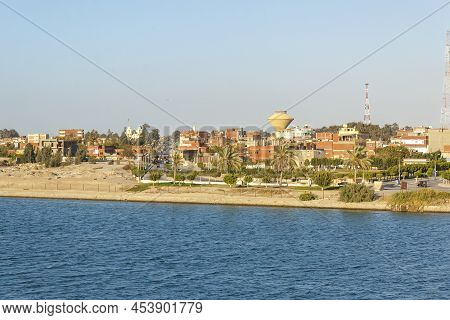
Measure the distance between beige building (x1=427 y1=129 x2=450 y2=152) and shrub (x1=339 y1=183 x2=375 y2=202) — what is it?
6987cm

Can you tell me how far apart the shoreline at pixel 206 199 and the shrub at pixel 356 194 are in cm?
53

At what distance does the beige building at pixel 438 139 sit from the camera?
424 ft

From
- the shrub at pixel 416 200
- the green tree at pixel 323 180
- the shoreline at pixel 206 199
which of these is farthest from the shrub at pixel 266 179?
the shrub at pixel 416 200

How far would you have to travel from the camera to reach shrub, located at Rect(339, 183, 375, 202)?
62.3m

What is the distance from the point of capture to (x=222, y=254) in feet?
124

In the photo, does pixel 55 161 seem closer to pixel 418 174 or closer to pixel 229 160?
pixel 229 160

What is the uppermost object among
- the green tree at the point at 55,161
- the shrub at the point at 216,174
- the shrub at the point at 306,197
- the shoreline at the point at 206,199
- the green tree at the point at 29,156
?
the green tree at the point at 29,156

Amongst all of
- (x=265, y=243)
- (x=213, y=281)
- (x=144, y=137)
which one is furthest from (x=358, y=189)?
(x=144, y=137)

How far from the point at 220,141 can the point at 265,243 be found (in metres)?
104

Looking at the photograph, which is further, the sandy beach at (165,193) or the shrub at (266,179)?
the shrub at (266,179)

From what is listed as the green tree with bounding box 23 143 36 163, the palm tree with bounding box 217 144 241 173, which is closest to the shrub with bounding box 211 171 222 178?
the palm tree with bounding box 217 144 241 173

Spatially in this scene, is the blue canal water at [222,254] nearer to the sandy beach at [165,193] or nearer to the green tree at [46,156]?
the sandy beach at [165,193]

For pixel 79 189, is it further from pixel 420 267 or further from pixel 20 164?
pixel 20 164

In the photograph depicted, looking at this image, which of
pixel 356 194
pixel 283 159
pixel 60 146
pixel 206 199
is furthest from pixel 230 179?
pixel 60 146
